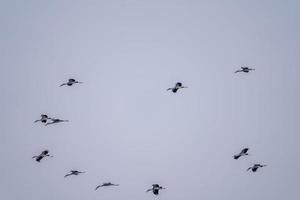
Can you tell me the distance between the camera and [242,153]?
67.1m

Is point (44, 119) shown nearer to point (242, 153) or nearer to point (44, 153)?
point (44, 153)

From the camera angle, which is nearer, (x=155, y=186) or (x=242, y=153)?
(x=155, y=186)

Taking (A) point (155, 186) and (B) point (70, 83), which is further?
(B) point (70, 83)

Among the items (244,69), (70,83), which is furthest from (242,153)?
(70,83)

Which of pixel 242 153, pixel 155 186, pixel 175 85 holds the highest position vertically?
pixel 175 85

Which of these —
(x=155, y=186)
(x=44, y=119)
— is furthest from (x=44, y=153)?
(x=155, y=186)

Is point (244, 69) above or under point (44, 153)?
above

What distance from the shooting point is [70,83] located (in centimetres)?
6725

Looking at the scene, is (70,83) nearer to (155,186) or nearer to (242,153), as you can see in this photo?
(155,186)

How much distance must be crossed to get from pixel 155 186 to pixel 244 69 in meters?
17.7

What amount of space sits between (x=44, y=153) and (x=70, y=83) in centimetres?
982

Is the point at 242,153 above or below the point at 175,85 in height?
below

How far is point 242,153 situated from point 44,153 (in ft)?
83.0

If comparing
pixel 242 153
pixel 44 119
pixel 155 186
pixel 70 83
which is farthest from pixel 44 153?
pixel 242 153
